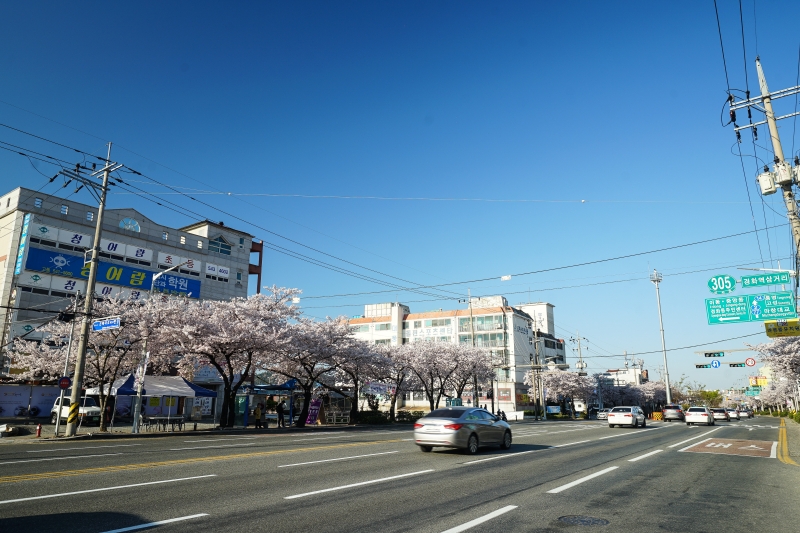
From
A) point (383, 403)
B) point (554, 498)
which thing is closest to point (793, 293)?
point (554, 498)

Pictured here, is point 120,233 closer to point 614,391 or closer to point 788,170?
point 788,170

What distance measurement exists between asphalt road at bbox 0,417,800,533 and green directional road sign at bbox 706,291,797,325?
10490 millimetres

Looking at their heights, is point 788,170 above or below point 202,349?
above

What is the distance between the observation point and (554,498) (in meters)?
8.90

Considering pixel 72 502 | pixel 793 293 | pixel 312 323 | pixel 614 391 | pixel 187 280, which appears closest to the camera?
pixel 72 502

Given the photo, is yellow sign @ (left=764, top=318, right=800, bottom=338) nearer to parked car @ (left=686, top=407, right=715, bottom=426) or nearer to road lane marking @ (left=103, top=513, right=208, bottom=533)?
parked car @ (left=686, top=407, right=715, bottom=426)

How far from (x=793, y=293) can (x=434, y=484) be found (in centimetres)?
2104

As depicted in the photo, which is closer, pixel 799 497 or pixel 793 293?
pixel 799 497

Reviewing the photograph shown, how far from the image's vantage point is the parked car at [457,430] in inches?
622

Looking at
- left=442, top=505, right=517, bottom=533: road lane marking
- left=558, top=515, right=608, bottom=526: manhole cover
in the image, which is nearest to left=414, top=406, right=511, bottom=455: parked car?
left=442, top=505, right=517, bottom=533: road lane marking

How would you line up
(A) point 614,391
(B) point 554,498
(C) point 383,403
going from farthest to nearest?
(A) point 614,391 < (C) point 383,403 < (B) point 554,498

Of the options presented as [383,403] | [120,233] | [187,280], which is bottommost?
[383,403]

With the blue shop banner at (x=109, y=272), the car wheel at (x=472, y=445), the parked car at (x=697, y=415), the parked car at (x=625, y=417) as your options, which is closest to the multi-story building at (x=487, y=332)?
the blue shop banner at (x=109, y=272)

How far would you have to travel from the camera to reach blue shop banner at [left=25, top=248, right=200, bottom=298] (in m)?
49.2
